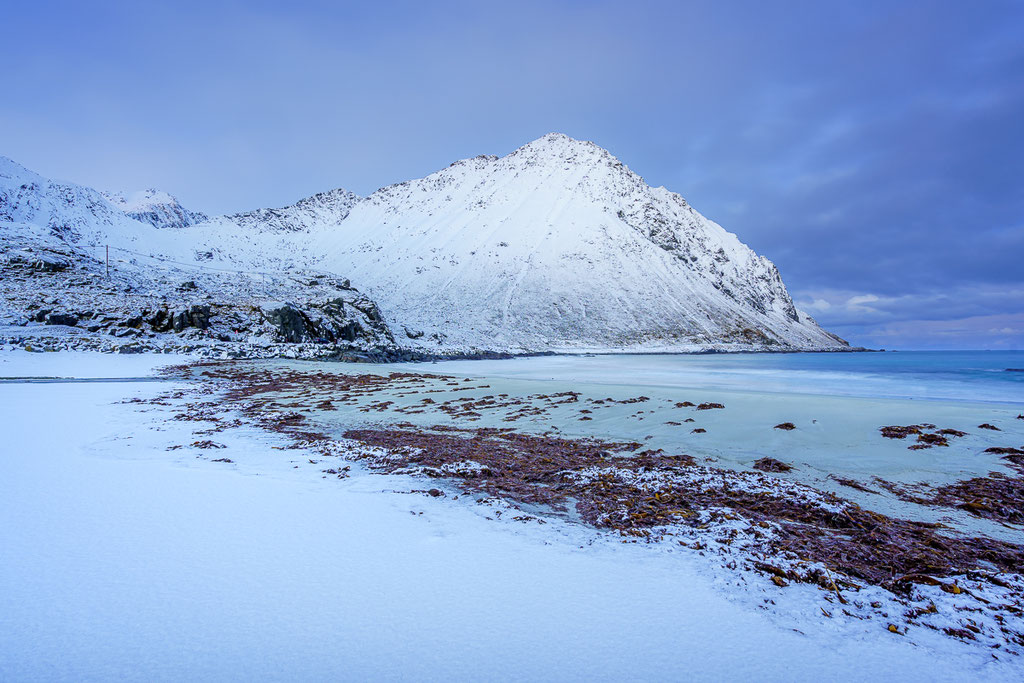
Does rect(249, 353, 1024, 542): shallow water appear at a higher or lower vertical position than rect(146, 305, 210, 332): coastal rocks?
lower

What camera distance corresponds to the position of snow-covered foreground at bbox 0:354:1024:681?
6.16 ft

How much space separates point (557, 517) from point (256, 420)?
20.5ft

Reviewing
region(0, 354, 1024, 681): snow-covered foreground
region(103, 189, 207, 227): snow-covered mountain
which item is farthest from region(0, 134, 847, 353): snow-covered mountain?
region(103, 189, 207, 227): snow-covered mountain

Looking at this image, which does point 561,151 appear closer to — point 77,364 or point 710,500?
point 77,364

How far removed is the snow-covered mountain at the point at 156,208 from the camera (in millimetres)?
108750

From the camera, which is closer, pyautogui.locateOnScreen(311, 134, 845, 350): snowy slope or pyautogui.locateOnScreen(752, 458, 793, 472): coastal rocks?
pyautogui.locateOnScreen(752, 458, 793, 472): coastal rocks

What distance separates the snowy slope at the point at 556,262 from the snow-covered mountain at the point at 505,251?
302 millimetres

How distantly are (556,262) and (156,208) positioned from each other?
354ft

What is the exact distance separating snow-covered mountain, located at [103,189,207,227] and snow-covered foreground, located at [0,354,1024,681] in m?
132

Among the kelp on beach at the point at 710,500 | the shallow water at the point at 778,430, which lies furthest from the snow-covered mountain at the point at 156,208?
the kelp on beach at the point at 710,500

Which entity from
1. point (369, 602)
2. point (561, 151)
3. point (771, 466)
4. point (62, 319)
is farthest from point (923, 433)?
point (561, 151)

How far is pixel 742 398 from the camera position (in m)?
10.3

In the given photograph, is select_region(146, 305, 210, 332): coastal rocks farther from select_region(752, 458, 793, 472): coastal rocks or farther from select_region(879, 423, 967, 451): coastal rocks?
select_region(879, 423, 967, 451): coastal rocks

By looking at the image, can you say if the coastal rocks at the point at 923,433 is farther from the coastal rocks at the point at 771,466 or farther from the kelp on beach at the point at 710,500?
the coastal rocks at the point at 771,466
